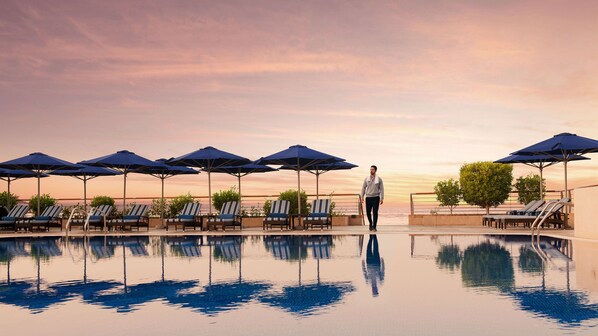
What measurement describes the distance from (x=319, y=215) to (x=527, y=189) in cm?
833

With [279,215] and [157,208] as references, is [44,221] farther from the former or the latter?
[279,215]

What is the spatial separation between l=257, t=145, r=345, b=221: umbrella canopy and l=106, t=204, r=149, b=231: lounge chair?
4.09m

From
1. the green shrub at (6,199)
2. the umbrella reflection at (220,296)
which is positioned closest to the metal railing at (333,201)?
the green shrub at (6,199)

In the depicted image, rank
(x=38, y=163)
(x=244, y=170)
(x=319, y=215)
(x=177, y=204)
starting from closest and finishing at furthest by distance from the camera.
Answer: (x=319, y=215) → (x=38, y=163) → (x=244, y=170) → (x=177, y=204)

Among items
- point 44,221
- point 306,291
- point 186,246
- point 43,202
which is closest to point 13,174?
point 43,202

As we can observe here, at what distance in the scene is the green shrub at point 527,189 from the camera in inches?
827

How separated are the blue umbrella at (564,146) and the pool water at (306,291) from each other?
475 cm

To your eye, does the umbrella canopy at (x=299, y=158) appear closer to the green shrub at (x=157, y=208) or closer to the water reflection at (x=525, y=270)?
the water reflection at (x=525, y=270)

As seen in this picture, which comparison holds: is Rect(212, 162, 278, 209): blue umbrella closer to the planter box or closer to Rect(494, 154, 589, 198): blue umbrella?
the planter box

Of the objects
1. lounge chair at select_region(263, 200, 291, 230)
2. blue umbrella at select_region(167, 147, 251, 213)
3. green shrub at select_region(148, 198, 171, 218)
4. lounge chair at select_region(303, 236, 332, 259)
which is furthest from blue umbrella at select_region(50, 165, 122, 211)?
lounge chair at select_region(303, 236, 332, 259)

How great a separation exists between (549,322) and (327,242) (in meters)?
→ 8.60

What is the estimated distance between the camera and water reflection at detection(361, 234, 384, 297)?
7012 mm

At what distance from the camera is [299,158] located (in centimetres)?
1720

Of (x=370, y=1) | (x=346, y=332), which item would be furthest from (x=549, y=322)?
(x=370, y=1)
